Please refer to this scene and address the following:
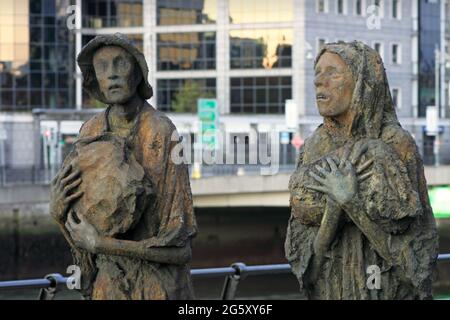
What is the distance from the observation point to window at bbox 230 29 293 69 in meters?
69.6

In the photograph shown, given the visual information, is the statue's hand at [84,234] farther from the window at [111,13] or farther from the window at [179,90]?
the window at [111,13]

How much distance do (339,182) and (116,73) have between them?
4.36 ft

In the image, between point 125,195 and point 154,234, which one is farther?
point 154,234

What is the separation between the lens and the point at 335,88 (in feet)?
22.3

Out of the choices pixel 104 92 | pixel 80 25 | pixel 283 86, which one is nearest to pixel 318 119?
pixel 283 86

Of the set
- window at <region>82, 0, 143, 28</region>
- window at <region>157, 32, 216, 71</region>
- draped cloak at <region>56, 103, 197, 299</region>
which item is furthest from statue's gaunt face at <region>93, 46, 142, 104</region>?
window at <region>82, 0, 143, 28</region>

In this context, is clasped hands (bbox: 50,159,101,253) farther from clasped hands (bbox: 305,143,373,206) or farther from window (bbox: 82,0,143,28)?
window (bbox: 82,0,143,28)

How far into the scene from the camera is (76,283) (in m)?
6.87

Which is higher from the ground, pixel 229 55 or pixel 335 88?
pixel 229 55

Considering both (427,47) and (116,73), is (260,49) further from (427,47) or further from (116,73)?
(116,73)

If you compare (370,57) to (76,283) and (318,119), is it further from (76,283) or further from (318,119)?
(318,119)

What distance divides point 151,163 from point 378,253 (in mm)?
1277

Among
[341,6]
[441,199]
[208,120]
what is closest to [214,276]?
[441,199]

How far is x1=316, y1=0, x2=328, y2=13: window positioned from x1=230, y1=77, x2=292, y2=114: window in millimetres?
4711
